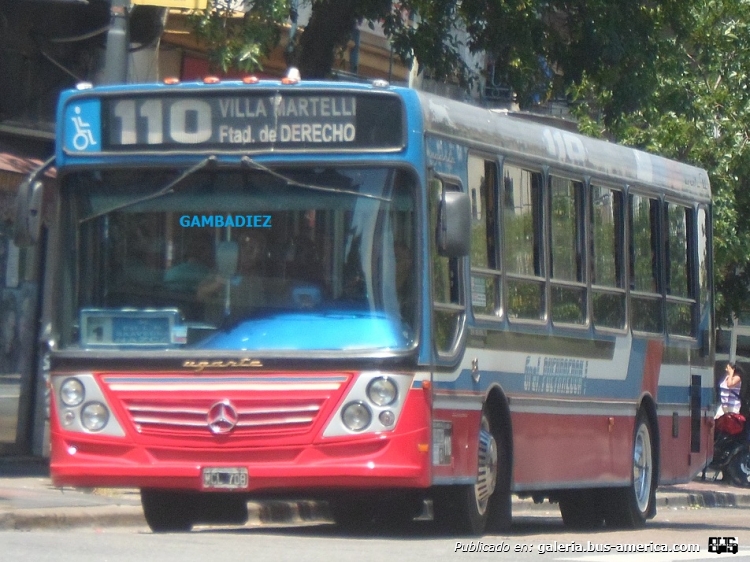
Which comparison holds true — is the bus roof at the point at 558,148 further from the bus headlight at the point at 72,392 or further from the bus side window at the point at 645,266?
the bus headlight at the point at 72,392

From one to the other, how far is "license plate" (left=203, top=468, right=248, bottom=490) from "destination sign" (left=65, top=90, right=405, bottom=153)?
6.31 ft

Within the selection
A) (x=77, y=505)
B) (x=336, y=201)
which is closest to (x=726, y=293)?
(x=77, y=505)

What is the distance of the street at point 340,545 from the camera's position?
30.2ft

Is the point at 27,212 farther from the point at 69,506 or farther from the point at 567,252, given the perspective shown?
the point at 567,252

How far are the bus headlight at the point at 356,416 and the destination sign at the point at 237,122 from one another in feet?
5.05

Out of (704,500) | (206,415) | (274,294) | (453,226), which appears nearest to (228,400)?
(206,415)

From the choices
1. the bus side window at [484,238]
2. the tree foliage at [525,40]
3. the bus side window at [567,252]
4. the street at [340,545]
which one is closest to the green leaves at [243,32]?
the tree foliage at [525,40]

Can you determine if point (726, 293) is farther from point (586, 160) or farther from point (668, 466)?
point (586, 160)

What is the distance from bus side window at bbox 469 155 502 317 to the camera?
38.1 feet

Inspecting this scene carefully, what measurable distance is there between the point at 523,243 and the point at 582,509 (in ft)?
11.0

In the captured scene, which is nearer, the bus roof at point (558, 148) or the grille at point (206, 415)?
the grille at point (206, 415)

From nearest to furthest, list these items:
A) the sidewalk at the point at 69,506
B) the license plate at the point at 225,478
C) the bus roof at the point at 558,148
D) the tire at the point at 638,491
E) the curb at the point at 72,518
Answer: the license plate at the point at 225,478, the bus roof at the point at 558,148, the curb at the point at 72,518, the sidewalk at the point at 69,506, the tire at the point at 638,491

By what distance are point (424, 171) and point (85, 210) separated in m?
2.12

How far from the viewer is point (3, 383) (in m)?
17.6
